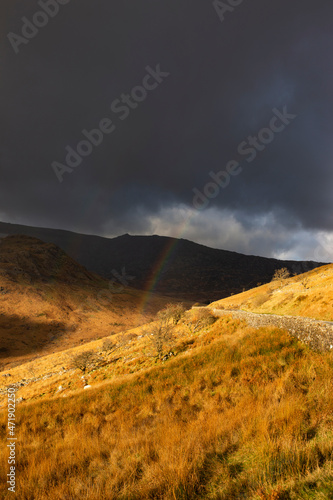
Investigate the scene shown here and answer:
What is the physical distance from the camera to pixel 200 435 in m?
5.54

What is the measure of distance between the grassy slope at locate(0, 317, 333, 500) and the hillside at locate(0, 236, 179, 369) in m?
35.3

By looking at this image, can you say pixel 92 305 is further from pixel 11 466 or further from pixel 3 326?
pixel 11 466

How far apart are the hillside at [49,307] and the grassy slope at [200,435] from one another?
35.3 metres

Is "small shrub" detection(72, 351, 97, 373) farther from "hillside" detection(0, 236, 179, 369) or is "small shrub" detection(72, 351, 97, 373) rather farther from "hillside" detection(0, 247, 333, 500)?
"hillside" detection(0, 236, 179, 369)

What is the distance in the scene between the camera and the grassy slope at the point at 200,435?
151 inches

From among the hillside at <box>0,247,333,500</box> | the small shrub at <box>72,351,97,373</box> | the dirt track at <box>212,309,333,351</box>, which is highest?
the dirt track at <box>212,309,333,351</box>

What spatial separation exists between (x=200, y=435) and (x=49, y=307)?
214ft

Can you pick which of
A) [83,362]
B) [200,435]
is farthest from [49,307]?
[200,435]

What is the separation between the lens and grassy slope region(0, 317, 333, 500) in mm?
3846

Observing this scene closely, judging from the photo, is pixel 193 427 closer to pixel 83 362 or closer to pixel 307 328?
pixel 307 328

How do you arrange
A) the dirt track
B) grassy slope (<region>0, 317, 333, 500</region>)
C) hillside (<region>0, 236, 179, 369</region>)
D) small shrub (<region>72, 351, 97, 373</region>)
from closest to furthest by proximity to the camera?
grassy slope (<region>0, 317, 333, 500</region>)
the dirt track
small shrub (<region>72, 351, 97, 373</region>)
hillside (<region>0, 236, 179, 369</region>)

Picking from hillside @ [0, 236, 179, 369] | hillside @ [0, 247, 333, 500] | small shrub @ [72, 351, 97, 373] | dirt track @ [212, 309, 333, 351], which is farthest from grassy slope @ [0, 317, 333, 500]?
hillside @ [0, 236, 179, 369]

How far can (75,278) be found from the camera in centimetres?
9338

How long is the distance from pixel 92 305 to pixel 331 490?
73.2 m
